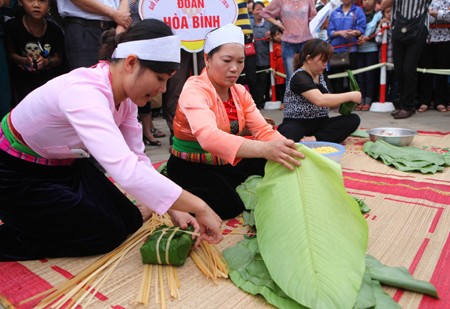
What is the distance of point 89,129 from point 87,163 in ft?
1.90

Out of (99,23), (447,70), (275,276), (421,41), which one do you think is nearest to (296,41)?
(421,41)

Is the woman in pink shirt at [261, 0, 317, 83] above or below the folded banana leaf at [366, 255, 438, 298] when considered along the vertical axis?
above

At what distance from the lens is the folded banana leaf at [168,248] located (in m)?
1.45

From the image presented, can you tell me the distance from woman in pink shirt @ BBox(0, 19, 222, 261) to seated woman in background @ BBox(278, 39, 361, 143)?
172 centimetres

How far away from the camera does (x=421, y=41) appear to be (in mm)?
4562

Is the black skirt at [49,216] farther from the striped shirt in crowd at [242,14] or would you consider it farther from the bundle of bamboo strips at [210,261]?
the striped shirt in crowd at [242,14]

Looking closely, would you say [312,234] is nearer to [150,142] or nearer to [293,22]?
[150,142]

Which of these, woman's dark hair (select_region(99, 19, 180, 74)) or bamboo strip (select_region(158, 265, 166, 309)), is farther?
woman's dark hair (select_region(99, 19, 180, 74))

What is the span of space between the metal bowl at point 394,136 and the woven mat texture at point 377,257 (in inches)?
31.2

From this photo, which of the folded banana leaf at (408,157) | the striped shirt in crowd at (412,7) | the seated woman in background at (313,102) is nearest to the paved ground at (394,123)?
the seated woman in background at (313,102)

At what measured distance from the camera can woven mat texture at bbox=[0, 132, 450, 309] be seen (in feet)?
4.21

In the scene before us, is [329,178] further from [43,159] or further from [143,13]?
[143,13]

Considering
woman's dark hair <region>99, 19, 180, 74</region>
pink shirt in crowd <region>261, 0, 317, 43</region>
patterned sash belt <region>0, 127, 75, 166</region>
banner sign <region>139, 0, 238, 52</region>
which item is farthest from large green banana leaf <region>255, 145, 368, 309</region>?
pink shirt in crowd <region>261, 0, 317, 43</region>

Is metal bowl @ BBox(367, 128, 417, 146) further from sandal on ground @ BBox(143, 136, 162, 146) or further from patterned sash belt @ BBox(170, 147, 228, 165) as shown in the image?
sandal on ground @ BBox(143, 136, 162, 146)
